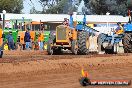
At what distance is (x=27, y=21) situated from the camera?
133ft

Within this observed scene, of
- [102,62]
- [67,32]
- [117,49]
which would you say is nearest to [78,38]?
[67,32]

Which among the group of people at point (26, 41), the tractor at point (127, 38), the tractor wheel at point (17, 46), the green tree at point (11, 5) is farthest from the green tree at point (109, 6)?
the tractor at point (127, 38)

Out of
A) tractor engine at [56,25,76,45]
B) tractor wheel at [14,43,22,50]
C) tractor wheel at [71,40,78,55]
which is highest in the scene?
tractor engine at [56,25,76,45]

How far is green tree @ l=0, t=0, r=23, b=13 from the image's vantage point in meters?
78.4

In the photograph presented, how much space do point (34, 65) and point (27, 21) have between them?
25680 mm

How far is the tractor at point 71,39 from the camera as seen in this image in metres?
21.7

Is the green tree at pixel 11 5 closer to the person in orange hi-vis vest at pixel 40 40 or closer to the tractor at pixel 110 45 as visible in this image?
the person in orange hi-vis vest at pixel 40 40

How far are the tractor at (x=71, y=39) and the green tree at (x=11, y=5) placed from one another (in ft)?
186

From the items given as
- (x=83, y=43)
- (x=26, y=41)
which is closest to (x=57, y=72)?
(x=83, y=43)

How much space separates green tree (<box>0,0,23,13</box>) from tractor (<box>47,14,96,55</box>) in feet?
186

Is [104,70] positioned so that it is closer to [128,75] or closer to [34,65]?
[128,75]

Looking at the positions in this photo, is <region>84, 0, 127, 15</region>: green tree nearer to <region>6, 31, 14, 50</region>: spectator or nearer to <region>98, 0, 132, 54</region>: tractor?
<region>6, 31, 14, 50</region>: spectator

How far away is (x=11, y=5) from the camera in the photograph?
8200 centimetres

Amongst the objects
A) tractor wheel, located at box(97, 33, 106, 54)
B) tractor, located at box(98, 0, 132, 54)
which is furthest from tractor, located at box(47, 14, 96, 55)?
tractor, located at box(98, 0, 132, 54)
